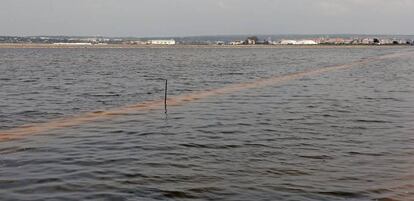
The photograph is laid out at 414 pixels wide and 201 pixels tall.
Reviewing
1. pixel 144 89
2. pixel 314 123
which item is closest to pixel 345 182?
pixel 314 123

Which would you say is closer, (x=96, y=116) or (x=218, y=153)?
(x=218, y=153)

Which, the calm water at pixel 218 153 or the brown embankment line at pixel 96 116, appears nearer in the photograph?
the calm water at pixel 218 153

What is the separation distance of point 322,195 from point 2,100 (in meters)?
20.3

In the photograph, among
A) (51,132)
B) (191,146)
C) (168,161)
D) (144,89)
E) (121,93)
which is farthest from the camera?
(144,89)

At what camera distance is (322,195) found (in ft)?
31.3

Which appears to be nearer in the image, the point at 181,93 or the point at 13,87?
the point at 181,93

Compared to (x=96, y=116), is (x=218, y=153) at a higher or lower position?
higher

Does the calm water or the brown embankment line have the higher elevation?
the calm water

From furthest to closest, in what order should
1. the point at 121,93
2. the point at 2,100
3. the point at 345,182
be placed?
the point at 121,93 < the point at 2,100 < the point at 345,182

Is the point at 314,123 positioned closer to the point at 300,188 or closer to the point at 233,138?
the point at 233,138

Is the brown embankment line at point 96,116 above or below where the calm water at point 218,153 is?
below

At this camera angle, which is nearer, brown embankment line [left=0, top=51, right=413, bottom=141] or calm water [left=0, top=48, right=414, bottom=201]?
calm water [left=0, top=48, right=414, bottom=201]

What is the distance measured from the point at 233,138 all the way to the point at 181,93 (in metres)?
15.6

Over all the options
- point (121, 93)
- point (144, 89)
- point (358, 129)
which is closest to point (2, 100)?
point (121, 93)
